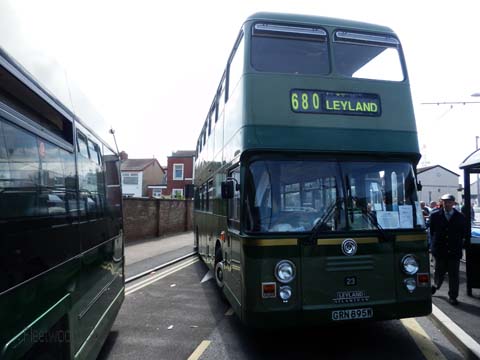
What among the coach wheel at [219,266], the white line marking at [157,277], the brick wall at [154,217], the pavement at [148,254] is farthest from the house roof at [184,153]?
the coach wheel at [219,266]

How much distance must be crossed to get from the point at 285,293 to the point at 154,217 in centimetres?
1807

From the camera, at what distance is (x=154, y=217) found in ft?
71.4

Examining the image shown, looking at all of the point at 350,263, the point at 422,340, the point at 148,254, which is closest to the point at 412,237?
the point at 350,263

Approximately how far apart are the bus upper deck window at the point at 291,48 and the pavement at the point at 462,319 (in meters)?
3.69

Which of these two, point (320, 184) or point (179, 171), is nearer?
point (320, 184)

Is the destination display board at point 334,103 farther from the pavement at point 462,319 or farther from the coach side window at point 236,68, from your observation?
the pavement at point 462,319

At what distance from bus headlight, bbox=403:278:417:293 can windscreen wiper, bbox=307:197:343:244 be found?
124 centimetres

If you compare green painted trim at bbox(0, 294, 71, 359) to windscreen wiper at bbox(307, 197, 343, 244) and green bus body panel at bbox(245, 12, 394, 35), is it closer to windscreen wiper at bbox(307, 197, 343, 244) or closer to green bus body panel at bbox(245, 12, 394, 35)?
windscreen wiper at bbox(307, 197, 343, 244)

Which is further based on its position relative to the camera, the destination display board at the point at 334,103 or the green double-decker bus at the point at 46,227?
the destination display board at the point at 334,103

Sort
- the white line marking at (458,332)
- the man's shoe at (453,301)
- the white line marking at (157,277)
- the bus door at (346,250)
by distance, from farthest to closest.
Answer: the white line marking at (157,277) → the man's shoe at (453,301) → the bus door at (346,250) → the white line marking at (458,332)

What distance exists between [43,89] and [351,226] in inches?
139

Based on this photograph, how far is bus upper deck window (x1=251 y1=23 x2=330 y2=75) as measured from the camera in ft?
16.9

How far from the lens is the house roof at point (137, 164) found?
5216 cm

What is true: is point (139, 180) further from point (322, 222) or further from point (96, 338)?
point (322, 222)
